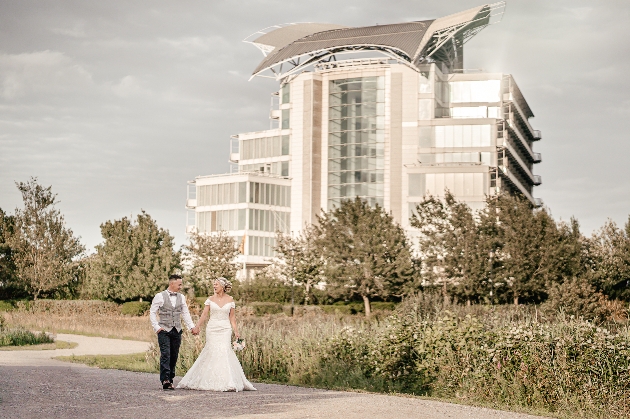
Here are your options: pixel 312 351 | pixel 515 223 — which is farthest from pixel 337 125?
pixel 312 351

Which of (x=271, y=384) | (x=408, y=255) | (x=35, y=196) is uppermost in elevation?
(x=35, y=196)

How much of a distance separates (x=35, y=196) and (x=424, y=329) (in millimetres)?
48958

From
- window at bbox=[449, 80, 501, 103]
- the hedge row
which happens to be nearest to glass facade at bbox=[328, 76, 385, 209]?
window at bbox=[449, 80, 501, 103]

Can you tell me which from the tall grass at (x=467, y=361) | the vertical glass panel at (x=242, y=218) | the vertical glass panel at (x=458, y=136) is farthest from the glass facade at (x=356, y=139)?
the tall grass at (x=467, y=361)

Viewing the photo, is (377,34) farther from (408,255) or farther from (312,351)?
(312,351)

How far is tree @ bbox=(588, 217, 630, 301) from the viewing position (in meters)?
54.5

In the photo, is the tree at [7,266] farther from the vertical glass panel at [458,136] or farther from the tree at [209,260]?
the vertical glass panel at [458,136]

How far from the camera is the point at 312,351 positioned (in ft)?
58.7

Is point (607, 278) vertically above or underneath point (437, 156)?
underneath

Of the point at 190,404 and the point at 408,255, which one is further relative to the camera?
the point at 408,255

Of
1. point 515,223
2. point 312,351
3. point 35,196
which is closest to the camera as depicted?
point 312,351

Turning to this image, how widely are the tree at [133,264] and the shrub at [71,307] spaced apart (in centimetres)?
157

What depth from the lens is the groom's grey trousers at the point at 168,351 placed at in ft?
47.1

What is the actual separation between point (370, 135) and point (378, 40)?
9647 millimetres
